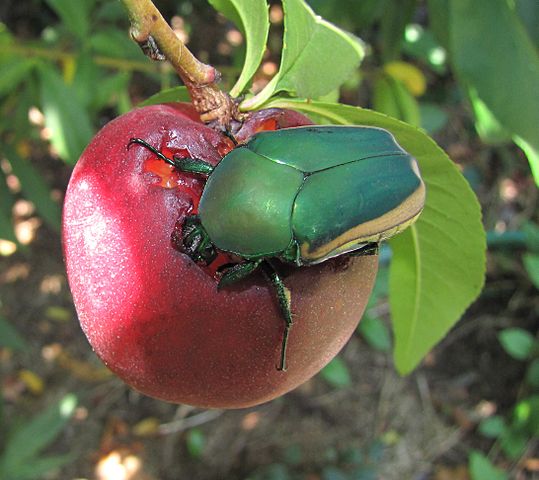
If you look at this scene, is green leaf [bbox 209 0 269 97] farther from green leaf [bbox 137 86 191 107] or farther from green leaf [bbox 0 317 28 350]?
green leaf [bbox 0 317 28 350]

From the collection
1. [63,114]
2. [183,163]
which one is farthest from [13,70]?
[183,163]

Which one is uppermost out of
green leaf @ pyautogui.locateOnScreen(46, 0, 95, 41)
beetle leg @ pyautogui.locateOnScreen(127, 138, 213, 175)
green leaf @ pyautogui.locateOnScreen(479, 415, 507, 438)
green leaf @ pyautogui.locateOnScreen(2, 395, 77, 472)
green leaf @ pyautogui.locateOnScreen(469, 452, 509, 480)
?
beetle leg @ pyautogui.locateOnScreen(127, 138, 213, 175)

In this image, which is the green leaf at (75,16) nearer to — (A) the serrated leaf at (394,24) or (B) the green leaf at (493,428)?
(A) the serrated leaf at (394,24)

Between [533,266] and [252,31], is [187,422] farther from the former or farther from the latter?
[252,31]

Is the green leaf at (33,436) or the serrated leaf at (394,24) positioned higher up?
the serrated leaf at (394,24)

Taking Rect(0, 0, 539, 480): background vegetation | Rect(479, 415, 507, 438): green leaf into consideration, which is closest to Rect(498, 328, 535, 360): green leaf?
Rect(0, 0, 539, 480): background vegetation

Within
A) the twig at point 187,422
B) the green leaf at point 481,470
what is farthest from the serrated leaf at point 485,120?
the twig at point 187,422
